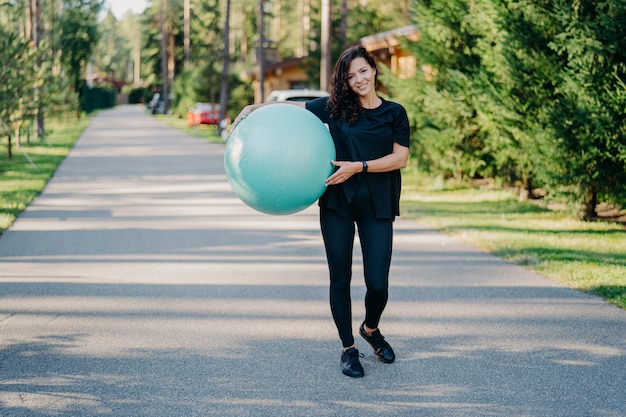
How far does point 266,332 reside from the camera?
5582 mm

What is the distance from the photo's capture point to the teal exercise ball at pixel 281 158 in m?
4.29

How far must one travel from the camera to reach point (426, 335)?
5.53 metres

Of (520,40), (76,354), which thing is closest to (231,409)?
(76,354)

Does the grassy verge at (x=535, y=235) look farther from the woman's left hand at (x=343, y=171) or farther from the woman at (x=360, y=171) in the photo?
the woman's left hand at (x=343, y=171)

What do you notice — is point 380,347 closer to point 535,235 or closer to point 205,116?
point 535,235

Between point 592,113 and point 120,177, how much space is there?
10624mm

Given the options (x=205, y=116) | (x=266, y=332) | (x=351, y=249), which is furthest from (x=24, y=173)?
(x=205, y=116)

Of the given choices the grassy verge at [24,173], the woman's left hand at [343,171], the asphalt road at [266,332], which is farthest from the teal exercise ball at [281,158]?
the grassy verge at [24,173]

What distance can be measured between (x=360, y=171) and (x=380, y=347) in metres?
1.20

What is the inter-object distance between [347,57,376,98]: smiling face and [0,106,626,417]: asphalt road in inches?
65.9

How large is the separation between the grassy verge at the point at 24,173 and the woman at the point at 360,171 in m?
6.56

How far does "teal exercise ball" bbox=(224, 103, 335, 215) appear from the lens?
14.1 feet

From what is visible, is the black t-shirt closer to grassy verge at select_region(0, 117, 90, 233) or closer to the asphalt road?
the asphalt road

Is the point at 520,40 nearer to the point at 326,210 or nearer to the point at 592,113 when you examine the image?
the point at 592,113
